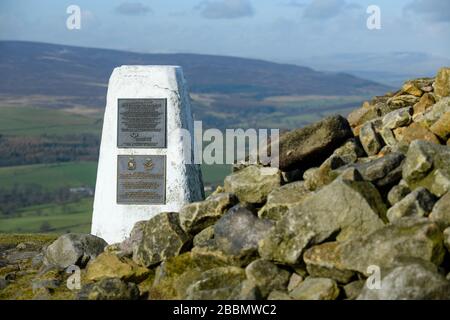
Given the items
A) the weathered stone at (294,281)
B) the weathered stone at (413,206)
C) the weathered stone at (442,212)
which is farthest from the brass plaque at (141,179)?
the weathered stone at (442,212)

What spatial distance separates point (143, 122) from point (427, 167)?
19.8ft

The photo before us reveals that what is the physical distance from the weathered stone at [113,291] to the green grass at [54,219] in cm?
4921

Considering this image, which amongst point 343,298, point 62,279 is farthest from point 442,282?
point 62,279

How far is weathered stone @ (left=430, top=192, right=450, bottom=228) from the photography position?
9.69 meters

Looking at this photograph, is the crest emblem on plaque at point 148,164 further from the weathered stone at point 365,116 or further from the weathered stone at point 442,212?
the weathered stone at point 442,212

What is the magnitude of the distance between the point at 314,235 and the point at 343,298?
98 cm

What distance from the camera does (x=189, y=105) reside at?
1484 cm

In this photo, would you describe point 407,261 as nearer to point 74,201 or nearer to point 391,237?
point 391,237

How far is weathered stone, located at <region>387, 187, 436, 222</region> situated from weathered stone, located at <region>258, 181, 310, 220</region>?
1.57 metres

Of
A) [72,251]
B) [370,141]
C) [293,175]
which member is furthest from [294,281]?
[72,251]

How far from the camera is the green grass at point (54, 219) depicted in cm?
6231

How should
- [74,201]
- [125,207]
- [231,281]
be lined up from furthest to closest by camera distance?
1. [74,201]
2. [125,207]
3. [231,281]

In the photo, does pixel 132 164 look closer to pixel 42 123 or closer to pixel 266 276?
pixel 266 276
